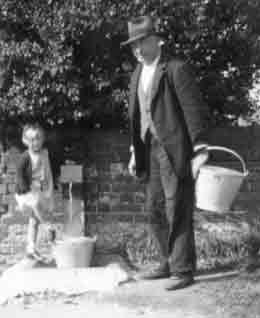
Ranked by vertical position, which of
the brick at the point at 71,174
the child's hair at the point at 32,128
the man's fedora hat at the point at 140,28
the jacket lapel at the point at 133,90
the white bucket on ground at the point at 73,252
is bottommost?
the white bucket on ground at the point at 73,252

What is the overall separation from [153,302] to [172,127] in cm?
133

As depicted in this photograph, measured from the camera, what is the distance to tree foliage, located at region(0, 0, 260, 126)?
4844 millimetres

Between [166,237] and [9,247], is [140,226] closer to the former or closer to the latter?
[166,237]

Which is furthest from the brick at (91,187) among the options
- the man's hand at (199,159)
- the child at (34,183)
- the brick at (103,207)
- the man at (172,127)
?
the man's hand at (199,159)

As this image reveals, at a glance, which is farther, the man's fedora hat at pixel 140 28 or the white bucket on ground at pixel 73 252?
the white bucket on ground at pixel 73 252

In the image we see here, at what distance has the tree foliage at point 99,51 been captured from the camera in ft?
15.9

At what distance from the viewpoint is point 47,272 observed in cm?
480

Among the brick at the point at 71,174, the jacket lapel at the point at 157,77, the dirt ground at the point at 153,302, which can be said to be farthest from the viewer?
the brick at the point at 71,174

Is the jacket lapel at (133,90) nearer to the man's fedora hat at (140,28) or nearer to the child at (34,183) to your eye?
the man's fedora hat at (140,28)

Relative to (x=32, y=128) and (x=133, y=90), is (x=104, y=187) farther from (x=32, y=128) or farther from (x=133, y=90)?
(x=133, y=90)

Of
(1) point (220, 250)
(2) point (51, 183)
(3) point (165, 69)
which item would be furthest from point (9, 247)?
(3) point (165, 69)

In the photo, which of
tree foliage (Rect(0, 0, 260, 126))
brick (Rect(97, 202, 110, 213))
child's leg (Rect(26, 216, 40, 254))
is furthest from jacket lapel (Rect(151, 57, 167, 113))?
child's leg (Rect(26, 216, 40, 254))

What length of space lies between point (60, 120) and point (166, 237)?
1525mm

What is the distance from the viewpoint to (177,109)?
4.47 metres
